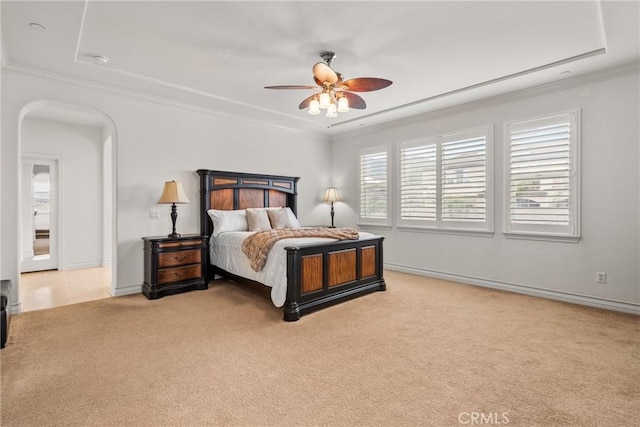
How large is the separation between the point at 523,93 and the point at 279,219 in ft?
12.5

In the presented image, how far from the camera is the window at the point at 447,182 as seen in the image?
4672 millimetres

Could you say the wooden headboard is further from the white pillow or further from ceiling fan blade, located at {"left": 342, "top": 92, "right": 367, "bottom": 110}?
ceiling fan blade, located at {"left": 342, "top": 92, "right": 367, "bottom": 110}

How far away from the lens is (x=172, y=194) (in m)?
4.27

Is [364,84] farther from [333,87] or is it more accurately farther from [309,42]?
[309,42]

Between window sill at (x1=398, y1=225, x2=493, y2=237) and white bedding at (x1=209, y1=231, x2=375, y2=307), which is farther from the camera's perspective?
window sill at (x1=398, y1=225, x2=493, y2=237)

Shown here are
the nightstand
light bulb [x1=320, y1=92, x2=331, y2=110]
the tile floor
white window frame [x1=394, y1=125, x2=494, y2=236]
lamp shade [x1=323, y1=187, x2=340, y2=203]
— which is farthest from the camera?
lamp shade [x1=323, y1=187, x2=340, y2=203]

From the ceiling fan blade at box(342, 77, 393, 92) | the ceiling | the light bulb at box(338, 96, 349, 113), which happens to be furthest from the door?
the ceiling fan blade at box(342, 77, 393, 92)

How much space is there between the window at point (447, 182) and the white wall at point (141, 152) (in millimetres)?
2546

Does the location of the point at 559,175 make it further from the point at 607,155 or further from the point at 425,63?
the point at 425,63

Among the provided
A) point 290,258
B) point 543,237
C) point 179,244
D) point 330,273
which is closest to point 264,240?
point 290,258

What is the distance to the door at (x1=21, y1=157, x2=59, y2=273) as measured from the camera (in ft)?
18.4

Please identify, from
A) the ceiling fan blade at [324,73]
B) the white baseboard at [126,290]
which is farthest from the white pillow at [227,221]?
the ceiling fan blade at [324,73]

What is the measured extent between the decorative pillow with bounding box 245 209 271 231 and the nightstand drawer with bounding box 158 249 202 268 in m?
0.82

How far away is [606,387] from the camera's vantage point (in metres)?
2.10
